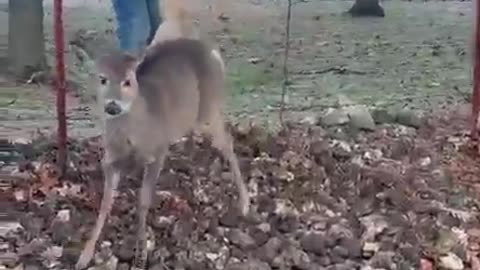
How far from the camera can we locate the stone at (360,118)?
4441mm

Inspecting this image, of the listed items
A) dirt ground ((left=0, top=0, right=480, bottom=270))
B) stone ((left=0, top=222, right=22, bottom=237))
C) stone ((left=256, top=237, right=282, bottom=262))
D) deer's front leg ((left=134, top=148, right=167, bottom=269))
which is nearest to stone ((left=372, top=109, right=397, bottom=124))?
dirt ground ((left=0, top=0, right=480, bottom=270))

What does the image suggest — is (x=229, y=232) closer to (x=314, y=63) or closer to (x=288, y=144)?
(x=288, y=144)

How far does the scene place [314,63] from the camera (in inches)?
176

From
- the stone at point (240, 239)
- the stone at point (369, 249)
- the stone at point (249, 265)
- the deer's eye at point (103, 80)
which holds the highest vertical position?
the deer's eye at point (103, 80)

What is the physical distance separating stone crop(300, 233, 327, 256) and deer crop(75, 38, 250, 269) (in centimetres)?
41

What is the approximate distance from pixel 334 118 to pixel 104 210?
1.30 meters

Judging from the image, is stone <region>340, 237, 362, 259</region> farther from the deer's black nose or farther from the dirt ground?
the deer's black nose

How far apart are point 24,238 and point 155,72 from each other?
588 millimetres

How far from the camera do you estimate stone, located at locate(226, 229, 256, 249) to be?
339cm

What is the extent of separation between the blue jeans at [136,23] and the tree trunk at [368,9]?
97cm

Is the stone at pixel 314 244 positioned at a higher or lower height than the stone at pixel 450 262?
higher

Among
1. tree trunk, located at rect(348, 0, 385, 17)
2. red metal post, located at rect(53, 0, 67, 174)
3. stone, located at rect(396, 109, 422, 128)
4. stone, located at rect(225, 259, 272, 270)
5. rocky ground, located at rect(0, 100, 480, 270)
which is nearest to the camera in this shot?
stone, located at rect(225, 259, 272, 270)

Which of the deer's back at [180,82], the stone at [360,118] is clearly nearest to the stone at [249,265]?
the deer's back at [180,82]

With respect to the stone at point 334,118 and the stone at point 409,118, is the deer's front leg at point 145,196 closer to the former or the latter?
the stone at point 334,118
